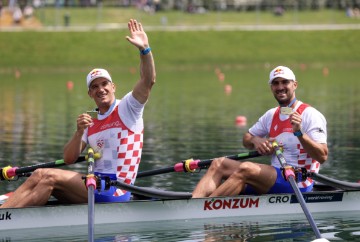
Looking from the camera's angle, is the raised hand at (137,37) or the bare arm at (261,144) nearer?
the raised hand at (137,37)

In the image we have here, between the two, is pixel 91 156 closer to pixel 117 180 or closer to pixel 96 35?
pixel 117 180

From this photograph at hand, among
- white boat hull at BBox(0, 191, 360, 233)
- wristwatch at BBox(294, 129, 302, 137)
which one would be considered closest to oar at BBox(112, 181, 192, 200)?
white boat hull at BBox(0, 191, 360, 233)

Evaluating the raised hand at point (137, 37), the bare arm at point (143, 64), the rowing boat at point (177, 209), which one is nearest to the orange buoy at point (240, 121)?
the rowing boat at point (177, 209)

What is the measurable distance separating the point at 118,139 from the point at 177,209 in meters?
1.33

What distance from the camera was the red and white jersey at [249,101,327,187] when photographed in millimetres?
12734

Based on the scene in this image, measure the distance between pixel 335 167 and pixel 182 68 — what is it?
35.2 metres

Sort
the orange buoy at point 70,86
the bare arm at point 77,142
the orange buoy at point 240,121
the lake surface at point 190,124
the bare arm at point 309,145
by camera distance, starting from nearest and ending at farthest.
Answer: the bare arm at point 77,142 < the bare arm at point 309,145 < the lake surface at point 190,124 < the orange buoy at point 240,121 < the orange buoy at point 70,86

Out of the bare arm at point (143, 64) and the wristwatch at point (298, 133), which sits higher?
the bare arm at point (143, 64)

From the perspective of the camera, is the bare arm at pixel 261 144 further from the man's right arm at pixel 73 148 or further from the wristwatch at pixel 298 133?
the man's right arm at pixel 73 148

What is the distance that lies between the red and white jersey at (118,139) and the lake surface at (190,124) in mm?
809

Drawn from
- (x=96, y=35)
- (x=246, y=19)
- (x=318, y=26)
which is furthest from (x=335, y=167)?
(x=246, y=19)

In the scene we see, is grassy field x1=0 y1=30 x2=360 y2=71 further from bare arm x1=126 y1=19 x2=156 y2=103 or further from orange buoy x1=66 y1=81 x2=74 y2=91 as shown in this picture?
bare arm x1=126 y1=19 x2=156 y2=103

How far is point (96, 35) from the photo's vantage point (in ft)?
184

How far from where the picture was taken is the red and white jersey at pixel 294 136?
12.7 m
